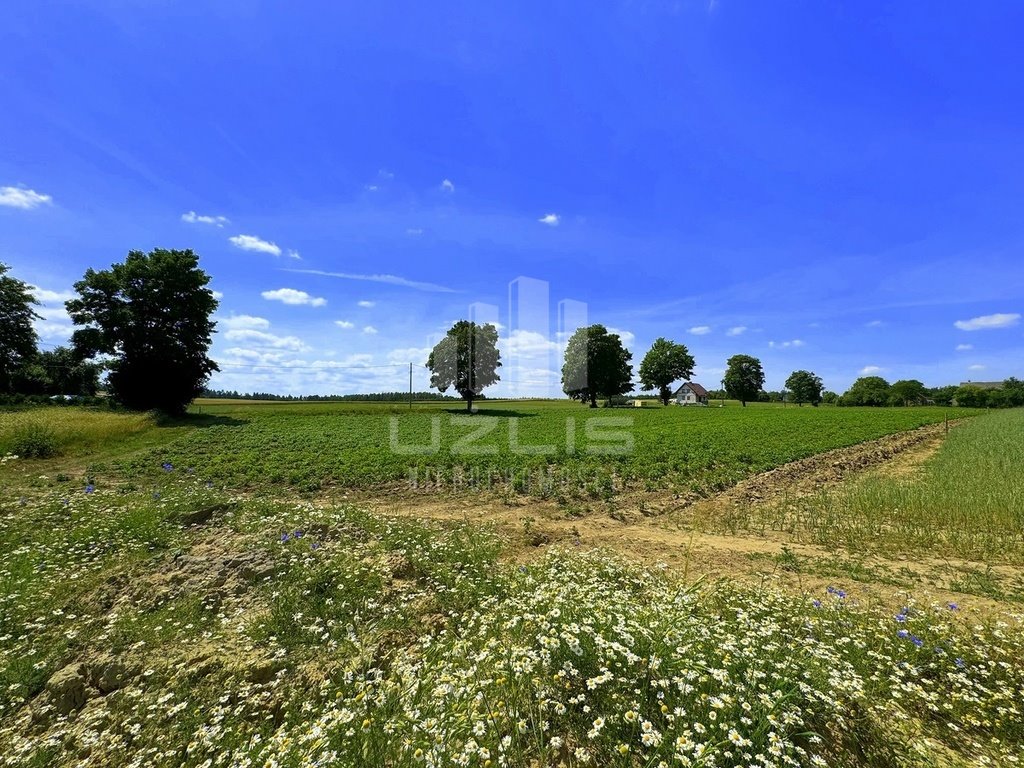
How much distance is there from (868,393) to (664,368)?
177ft

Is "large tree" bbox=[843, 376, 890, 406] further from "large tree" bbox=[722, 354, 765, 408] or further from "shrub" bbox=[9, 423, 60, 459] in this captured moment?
"shrub" bbox=[9, 423, 60, 459]

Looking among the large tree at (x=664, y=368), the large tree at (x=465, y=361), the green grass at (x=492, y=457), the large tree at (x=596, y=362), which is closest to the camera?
the green grass at (x=492, y=457)

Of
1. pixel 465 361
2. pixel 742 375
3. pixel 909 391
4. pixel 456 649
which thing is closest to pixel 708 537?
pixel 456 649

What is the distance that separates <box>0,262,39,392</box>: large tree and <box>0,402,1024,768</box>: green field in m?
44.8

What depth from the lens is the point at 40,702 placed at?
11.8 ft

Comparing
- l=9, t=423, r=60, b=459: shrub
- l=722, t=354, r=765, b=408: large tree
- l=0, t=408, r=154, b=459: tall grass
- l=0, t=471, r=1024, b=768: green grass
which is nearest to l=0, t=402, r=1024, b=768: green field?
l=0, t=471, r=1024, b=768: green grass

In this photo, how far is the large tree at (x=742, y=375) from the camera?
95562 millimetres

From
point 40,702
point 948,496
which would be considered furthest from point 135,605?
point 948,496

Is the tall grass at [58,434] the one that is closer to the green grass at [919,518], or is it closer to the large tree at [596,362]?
the green grass at [919,518]

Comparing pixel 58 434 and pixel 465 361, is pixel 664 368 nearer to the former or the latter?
pixel 465 361

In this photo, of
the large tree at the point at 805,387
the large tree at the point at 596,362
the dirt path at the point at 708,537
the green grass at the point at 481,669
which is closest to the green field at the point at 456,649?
the green grass at the point at 481,669

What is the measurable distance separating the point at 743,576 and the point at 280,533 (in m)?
7.44

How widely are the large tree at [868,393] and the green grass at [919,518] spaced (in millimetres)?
102217

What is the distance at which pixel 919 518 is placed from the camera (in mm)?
8883
